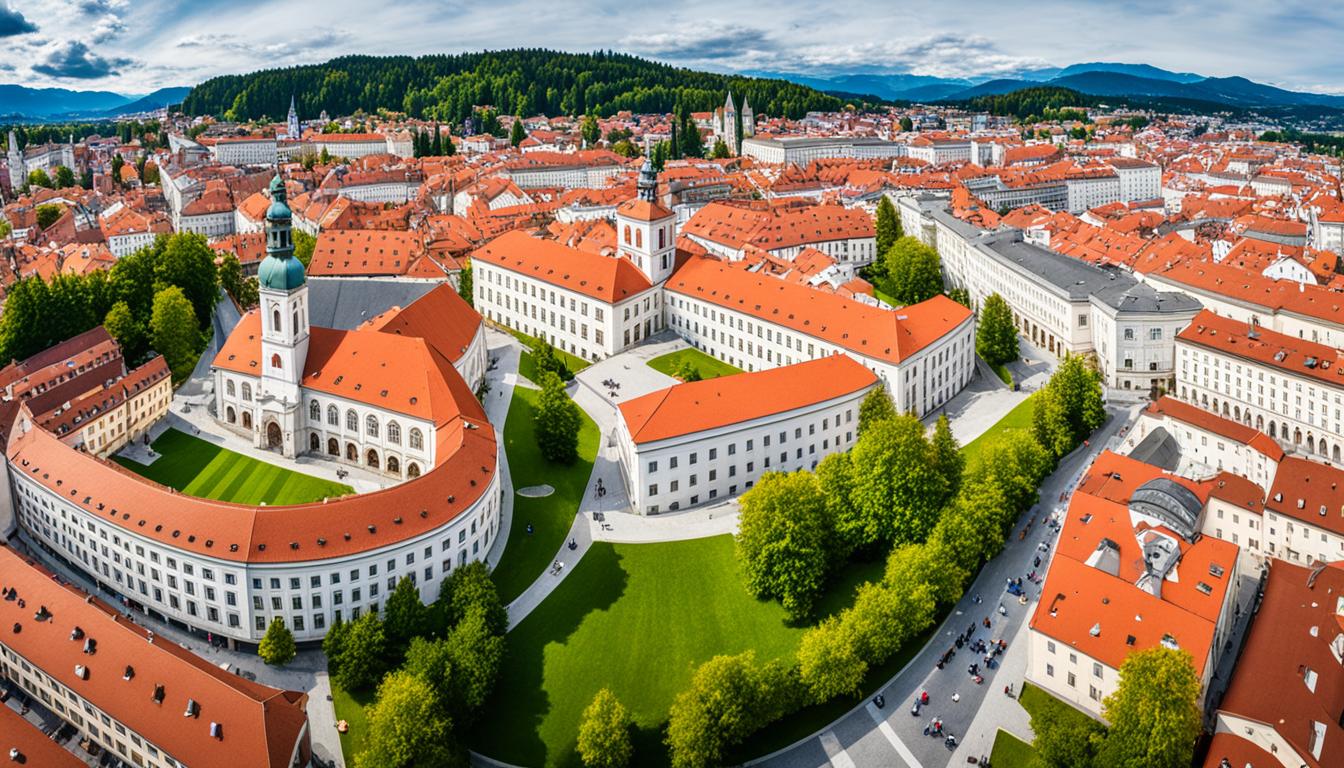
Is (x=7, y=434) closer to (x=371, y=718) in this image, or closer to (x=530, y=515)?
(x=530, y=515)

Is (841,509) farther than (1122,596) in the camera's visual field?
Yes

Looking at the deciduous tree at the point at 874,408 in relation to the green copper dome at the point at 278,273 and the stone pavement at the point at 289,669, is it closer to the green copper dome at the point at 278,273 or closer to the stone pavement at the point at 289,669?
the stone pavement at the point at 289,669

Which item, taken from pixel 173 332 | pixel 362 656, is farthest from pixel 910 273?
pixel 362 656

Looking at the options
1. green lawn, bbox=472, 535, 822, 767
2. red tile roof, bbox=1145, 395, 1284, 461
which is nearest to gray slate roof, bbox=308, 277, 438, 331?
green lawn, bbox=472, 535, 822, 767

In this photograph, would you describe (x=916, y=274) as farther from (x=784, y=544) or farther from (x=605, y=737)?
(x=605, y=737)

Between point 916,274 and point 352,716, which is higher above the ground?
point 916,274

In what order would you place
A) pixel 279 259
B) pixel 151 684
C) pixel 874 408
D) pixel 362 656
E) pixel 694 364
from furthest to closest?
pixel 694 364, pixel 874 408, pixel 279 259, pixel 362 656, pixel 151 684

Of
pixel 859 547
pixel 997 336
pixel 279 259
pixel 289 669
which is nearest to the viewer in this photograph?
pixel 289 669
